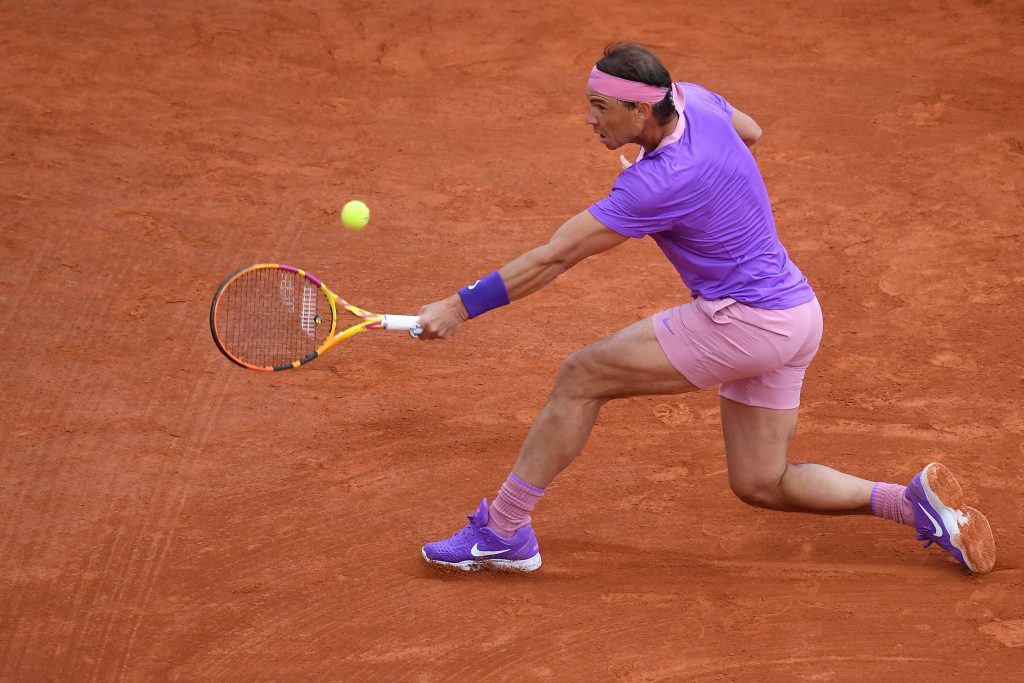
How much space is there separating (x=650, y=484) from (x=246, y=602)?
68.8 inches

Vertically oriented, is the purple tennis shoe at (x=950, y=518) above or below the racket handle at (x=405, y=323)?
below

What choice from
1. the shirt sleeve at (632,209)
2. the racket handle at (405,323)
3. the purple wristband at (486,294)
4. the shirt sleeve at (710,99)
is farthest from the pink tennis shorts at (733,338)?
the racket handle at (405,323)

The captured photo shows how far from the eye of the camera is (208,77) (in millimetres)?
8656

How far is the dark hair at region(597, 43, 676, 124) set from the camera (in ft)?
13.1

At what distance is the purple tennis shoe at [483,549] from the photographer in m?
4.66

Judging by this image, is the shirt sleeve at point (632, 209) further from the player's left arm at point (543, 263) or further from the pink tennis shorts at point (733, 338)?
the pink tennis shorts at point (733, 338)

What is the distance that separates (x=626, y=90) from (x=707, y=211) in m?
0.47

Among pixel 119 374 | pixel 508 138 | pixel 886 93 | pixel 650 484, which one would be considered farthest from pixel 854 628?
pixel 886 93

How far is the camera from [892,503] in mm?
4625

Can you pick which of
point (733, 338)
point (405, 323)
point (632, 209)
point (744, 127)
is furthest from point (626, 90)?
point (405, 323)

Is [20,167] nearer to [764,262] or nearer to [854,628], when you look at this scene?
[764,262]

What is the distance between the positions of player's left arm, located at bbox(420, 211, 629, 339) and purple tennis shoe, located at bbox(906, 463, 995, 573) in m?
1.51

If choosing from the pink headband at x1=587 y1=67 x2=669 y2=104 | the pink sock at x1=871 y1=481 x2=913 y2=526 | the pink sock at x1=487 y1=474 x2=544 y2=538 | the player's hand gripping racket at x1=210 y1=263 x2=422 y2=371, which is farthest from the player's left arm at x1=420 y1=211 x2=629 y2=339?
the pink sock at x1=871 y1=481 x2=913 y2=526

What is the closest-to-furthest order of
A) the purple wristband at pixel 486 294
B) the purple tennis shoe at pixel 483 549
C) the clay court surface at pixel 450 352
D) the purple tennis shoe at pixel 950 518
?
the purple wristband at pixel 486 294
the clay court surface at pixel 450 352
the purple tennis shoe at pixel 950 518
the purple tennis shoe at pixel 483 549
